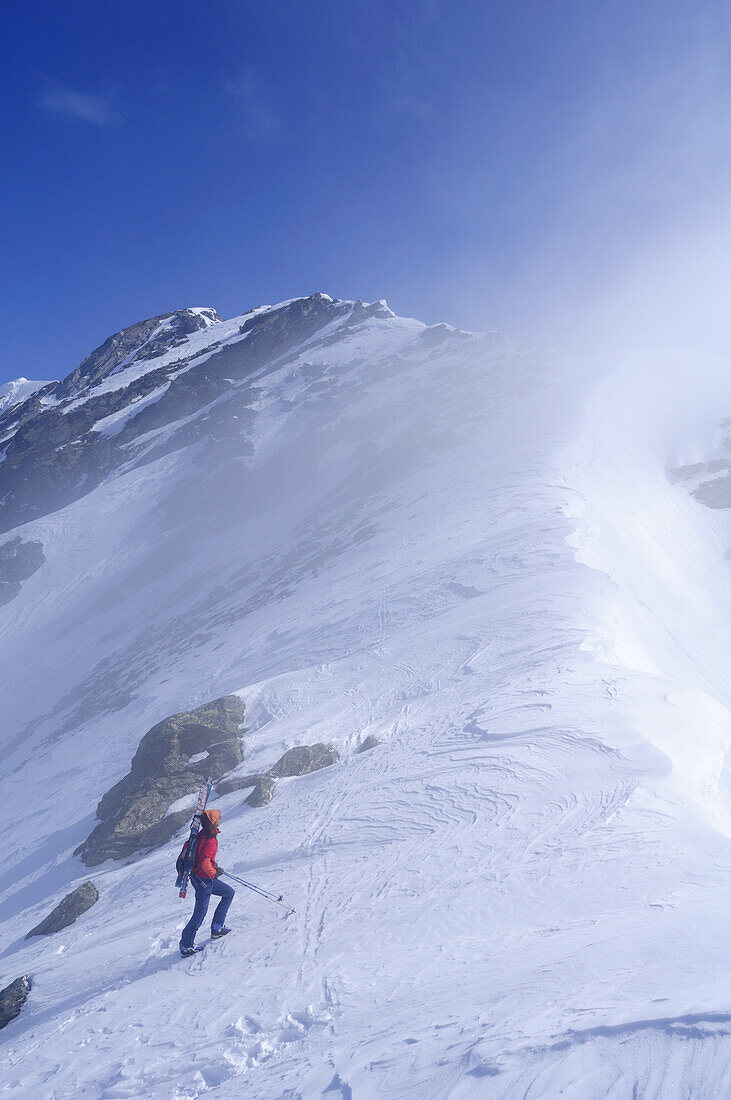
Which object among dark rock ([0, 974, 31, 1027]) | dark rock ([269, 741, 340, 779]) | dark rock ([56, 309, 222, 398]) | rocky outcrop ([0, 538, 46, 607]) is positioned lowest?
dark rock ([0, 974, 31, 1027])

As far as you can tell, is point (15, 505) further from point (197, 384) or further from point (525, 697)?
point (525, 697)

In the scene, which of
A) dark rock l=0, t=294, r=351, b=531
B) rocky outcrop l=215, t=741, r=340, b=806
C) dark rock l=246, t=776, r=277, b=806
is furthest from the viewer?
dark rock l=0, t=294, r=351, b=531

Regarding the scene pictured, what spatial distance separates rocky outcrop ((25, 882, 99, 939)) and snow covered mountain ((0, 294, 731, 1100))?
242 millimetres

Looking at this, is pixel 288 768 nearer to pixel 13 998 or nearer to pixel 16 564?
pixel 13 998

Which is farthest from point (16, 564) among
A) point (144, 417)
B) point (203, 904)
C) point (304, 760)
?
point (203, 904)

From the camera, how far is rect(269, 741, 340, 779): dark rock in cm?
1070

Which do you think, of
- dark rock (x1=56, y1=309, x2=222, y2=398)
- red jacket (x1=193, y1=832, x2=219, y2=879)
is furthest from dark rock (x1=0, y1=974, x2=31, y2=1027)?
dark rock (x1=56, y1=309, x2=222, y2=398)

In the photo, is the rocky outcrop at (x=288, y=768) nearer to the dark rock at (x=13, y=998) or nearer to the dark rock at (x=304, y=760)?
the dark rock at (x=304, y=760)

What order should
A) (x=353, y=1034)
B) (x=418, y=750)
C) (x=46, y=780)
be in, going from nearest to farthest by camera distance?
(x=353, y=1034) < (x=418, y=750) < (x=46, y=780)

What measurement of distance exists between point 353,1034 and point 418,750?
219 inches

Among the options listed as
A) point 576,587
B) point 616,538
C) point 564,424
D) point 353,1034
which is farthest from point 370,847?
point 564,424

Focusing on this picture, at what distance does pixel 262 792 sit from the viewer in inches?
396

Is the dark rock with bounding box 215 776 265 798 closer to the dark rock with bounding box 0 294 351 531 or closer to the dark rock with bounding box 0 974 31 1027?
the dark rock with bounding box 0 974 31 1027

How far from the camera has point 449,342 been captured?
2418 inches
